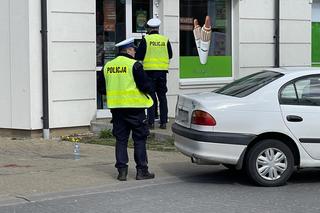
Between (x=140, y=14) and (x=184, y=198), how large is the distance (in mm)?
6759

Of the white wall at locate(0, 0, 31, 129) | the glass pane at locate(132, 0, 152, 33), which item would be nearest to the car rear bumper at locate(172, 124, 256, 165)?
the white wall at locate(0, 0, 31, 129)

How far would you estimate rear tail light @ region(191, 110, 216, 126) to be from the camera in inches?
301

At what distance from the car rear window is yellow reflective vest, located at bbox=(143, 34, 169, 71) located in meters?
2.69

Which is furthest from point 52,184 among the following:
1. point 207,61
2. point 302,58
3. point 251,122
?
point 302,58

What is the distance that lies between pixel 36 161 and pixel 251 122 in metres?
3.65

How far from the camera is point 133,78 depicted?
785 cm

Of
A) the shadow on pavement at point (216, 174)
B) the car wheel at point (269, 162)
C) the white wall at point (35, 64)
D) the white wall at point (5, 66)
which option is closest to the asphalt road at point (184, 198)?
the shadow on pavement at point (216, 174)

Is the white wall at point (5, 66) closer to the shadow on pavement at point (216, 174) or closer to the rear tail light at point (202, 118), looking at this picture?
the shadow on pavement at point (216, 174)

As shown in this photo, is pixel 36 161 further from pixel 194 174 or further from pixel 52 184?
pixel 194 174

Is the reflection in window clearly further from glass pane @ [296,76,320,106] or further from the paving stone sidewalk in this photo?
glass pane @ [296,76,320,106]

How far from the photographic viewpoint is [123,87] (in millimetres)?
7836

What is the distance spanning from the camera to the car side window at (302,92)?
25.7 feet

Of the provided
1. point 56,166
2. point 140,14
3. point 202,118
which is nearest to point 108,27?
point 140,14

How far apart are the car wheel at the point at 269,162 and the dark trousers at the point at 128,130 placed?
140cm
